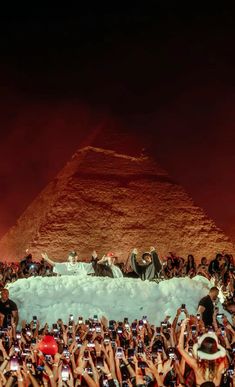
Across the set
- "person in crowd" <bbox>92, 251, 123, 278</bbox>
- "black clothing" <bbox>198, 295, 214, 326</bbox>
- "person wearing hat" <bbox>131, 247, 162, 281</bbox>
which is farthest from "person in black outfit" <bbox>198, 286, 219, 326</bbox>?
"person in crowd" <bbox>92, 251, 123, 278</bbox>

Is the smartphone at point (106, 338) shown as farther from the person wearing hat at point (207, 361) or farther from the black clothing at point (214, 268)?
the black clothing at point (214, 268)

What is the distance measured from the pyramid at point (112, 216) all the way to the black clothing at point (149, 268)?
25672 millimetres

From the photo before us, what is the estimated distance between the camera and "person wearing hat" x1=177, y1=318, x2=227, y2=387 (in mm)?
6746

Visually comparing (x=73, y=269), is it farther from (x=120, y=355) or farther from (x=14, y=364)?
(x=14, y=364)

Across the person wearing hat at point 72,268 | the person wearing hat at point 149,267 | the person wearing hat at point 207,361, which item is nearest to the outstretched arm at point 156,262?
the person wearing hat at point 149,267

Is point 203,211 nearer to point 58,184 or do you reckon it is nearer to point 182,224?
point 182,224

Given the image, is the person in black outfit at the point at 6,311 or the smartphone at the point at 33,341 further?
the person in black outfit at the point at 6,311

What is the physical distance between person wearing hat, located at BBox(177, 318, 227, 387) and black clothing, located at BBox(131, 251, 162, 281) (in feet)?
35.6

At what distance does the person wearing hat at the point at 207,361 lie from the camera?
6746mm

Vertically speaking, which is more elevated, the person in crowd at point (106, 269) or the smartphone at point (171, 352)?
the person in crowd at point (106, 269)

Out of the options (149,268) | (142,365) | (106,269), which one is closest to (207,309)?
(142,365)

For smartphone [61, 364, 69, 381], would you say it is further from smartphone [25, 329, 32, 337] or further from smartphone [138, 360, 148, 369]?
smartphone [25, 329, 32, 337]

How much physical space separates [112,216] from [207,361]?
1671 inches

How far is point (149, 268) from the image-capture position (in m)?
18.0
